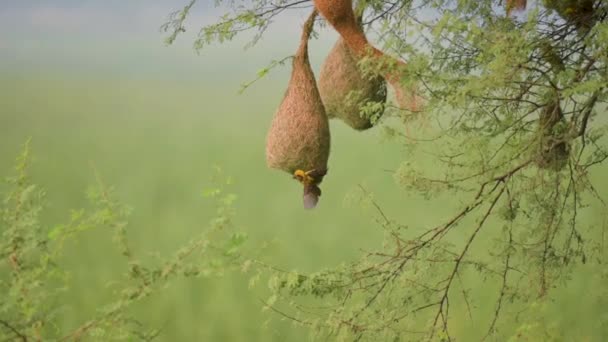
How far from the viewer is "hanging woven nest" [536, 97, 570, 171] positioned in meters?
1.14

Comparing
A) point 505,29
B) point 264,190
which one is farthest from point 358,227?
point 505,29

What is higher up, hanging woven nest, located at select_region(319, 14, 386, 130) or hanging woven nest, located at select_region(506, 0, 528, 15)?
hanging woven nest, located at select_region(506, 0, 528, 15)

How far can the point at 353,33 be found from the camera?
119cm

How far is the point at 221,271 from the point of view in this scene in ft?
3.32

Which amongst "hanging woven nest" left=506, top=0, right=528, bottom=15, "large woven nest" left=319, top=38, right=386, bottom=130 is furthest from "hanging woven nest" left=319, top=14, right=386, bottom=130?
"hanging woven nest" left=506, top=0, right=528, bottom=15

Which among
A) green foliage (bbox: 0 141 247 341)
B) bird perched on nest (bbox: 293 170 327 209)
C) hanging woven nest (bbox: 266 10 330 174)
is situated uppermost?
hanging woven nest (bbox: 266 10 330 174)

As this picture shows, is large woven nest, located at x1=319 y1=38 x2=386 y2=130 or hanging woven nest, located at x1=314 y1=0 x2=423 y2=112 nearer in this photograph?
hanging woven nest, located at x1=314 y1=0 x2=423 y2=112

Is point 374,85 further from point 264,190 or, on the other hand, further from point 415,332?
point 264,190

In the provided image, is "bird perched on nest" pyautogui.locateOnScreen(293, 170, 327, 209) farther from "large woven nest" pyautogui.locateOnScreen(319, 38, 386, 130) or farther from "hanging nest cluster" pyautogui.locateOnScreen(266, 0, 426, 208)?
"large woven nest" pyautogui.locateOnScreen(319, 38, 386, 130)

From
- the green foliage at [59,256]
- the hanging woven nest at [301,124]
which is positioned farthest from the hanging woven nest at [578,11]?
the green foliage at [59,256]

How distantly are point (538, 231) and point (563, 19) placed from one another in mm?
438

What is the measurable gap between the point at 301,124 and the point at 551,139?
1.52 ft

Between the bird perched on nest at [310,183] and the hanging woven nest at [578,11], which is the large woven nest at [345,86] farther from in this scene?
the hanging woven nest at [578,11]

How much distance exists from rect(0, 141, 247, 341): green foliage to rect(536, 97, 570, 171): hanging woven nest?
572 mm
